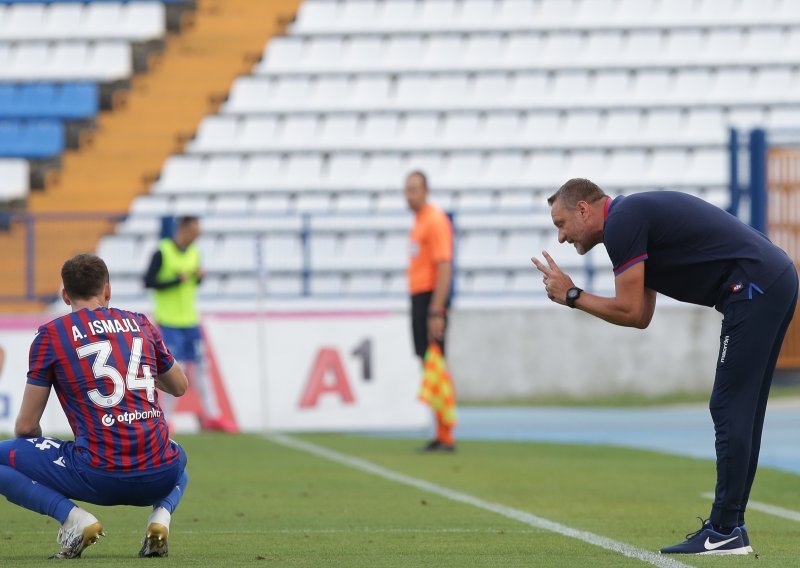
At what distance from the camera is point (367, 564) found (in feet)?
19.4

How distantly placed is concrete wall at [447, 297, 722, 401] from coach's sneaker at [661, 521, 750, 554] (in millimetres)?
12521

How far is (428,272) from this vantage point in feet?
39.9

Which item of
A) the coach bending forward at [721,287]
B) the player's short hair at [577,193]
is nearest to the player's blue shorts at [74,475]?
the coach bending forward at [721,287]

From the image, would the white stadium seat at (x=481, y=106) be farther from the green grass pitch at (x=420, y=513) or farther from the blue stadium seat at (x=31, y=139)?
the green grass pitch at (x=420, y=513)

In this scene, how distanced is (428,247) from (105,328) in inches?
249

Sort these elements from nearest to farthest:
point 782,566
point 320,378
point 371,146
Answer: point 782,566
point 320,378
point 371,146

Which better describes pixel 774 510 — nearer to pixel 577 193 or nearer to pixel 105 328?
pixel 577 193

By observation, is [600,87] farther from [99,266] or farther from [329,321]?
[99,266]

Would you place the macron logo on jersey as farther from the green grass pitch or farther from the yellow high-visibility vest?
the yellow high-visibility vest

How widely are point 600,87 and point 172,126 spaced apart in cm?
682

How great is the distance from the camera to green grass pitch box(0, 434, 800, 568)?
6234 millimetres

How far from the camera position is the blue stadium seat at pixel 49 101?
24.3 m

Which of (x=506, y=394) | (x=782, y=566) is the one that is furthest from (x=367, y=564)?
(x=506, y=394)

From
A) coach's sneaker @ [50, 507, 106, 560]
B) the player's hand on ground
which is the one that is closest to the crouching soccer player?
coach's sneaker @ [50, 507, 106, 560]
